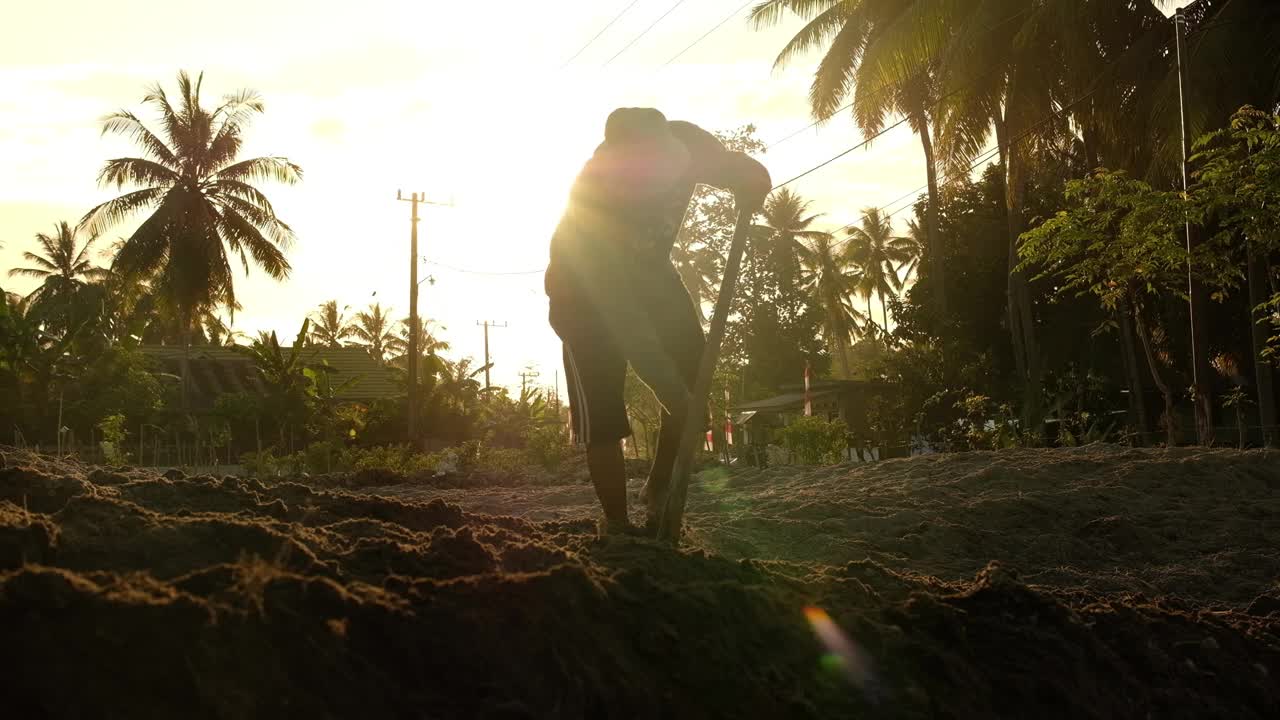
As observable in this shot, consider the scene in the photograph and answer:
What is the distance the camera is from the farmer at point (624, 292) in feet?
10.2

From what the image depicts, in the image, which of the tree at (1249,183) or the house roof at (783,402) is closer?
the tree at (1249,183)

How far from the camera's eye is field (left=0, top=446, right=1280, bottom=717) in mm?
1274

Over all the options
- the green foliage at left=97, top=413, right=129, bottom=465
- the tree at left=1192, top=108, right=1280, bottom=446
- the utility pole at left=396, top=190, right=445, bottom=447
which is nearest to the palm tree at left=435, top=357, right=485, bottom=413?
the utility pole at left=396, top=190, right=445, bottom=447

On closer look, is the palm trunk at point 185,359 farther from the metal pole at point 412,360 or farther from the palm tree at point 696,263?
the palm tree at point 696,263

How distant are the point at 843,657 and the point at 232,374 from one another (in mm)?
35513

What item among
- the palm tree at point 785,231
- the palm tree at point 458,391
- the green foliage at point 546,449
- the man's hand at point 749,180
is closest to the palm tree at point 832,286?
the palm tree at point 785,231

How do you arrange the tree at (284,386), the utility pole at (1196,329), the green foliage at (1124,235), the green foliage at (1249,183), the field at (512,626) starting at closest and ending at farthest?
the field at (512,626)
the green foliage at (1249,183)
the green foliage at (1124,235)
the utility pole at (1196,329)
the tree at (284,386)

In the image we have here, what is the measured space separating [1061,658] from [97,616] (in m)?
1.66

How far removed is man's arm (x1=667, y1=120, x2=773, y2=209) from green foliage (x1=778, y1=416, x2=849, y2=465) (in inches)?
361

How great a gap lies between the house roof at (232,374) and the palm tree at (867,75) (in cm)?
1692

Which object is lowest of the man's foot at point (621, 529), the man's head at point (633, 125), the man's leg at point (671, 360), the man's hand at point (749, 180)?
the man's foot at point (621, 529)

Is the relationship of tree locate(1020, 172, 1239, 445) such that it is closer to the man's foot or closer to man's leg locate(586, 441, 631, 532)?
man's leg locate(586, 441, 631, 532)

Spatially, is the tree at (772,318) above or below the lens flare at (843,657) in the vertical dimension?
above

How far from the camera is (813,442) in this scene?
40.7ft
